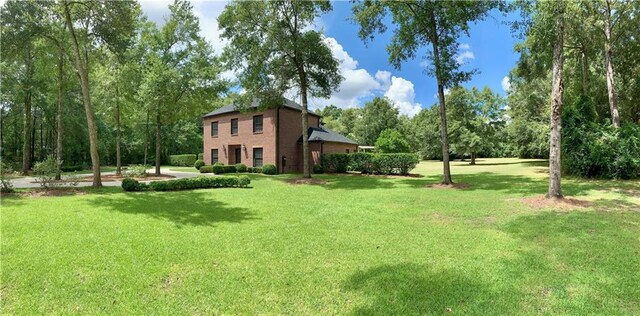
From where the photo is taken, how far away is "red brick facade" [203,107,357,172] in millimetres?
25141

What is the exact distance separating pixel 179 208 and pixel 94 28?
9817mm

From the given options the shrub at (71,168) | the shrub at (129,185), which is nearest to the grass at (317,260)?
the shrub at (129,185)

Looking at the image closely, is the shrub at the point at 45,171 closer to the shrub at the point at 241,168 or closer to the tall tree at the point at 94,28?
the tall tree at the point at 94,28

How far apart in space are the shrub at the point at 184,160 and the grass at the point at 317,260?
32616 millimetres

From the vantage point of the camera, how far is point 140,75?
21.8m

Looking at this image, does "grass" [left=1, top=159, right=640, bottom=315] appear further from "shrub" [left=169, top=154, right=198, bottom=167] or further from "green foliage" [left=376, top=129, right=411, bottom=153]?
"shrub" [left=169, top=154, right=198, bottom=167]

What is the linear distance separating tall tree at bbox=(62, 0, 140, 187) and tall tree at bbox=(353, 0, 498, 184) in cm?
1093

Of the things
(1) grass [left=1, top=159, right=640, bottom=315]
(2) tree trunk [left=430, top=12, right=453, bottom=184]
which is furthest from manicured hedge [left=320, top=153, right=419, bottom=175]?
(1) grass [left=1, top=159, right=640, bottom=315]

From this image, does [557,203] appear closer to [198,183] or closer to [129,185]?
[198,183]

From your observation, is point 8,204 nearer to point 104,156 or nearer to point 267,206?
point 267,206

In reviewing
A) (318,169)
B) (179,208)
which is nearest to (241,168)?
(318,169)

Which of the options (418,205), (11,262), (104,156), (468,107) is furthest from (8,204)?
(468,107)

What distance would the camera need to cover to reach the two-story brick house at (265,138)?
2523cm

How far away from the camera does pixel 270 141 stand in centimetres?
2527
